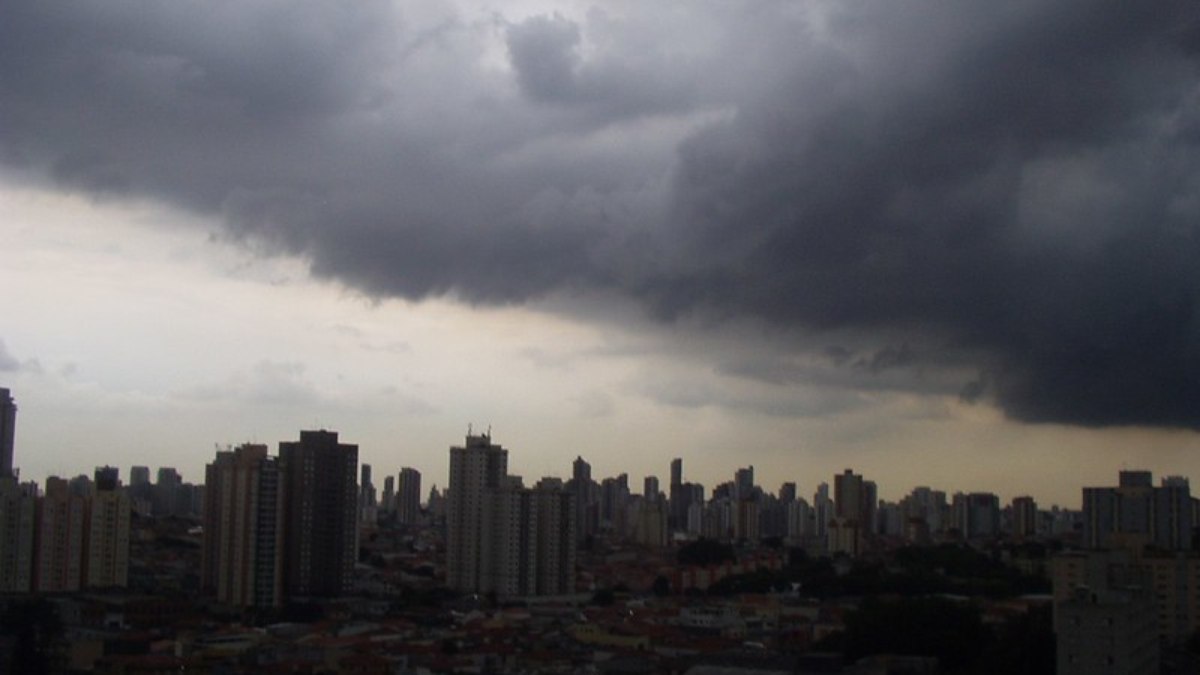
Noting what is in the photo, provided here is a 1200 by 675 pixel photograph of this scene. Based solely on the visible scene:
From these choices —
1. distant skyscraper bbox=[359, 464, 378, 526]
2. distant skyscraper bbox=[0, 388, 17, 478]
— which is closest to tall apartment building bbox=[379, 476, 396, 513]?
distant skyscraper bbox=[359, 464, 378, 526]

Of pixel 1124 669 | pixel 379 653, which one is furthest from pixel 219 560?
pixel 1124 669

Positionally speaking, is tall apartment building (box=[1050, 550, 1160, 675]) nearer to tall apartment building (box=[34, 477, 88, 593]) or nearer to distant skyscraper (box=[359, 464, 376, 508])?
tall apartment building (box=[34, 477, 88, 593])

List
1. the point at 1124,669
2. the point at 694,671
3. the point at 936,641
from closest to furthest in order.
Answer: the point at 1124,669 → the point at 694,671 → the point at 936,641

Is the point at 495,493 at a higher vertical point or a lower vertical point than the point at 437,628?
higher

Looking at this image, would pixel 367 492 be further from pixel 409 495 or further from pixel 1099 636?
pixel 1099 636

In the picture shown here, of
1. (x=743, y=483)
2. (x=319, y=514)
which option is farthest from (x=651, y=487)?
(x=319, y=514)

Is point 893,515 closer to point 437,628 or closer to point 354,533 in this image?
point 354,533

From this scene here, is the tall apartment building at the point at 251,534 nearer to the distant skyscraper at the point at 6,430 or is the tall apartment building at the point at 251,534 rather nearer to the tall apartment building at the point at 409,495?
the distant skyscraper at the point at 6,430
